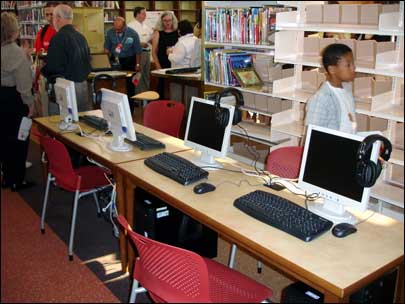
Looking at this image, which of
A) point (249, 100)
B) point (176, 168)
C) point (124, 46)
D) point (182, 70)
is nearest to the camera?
point (176, 168)

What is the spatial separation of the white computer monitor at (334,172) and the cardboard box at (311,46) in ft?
6.54

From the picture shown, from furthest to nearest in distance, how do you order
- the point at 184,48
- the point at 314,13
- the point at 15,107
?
the point at 184,48
the point at 314,13
the point at 15,107

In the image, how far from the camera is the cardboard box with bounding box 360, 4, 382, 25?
3.17m

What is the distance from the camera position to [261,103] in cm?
409

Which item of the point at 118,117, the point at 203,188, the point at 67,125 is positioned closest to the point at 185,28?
the point at 67,125

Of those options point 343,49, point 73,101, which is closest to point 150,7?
point 73,101

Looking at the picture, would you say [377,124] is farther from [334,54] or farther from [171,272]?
[171,272]

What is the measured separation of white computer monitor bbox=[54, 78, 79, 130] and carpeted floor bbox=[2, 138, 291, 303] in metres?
0.72

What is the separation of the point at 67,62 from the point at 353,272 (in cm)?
321


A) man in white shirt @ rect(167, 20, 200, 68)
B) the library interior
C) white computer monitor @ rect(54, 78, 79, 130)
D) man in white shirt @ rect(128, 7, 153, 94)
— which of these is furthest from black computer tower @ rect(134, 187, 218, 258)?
man in white shirt @ rect(128, 7, 153, 94)

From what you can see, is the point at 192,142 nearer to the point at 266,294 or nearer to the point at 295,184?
the point at 295,184

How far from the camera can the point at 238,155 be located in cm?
443

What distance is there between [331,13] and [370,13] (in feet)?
1.09

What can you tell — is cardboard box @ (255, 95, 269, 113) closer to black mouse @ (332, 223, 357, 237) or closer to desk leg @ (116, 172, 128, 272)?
desk leg @ (116, 172, 128, 272)
